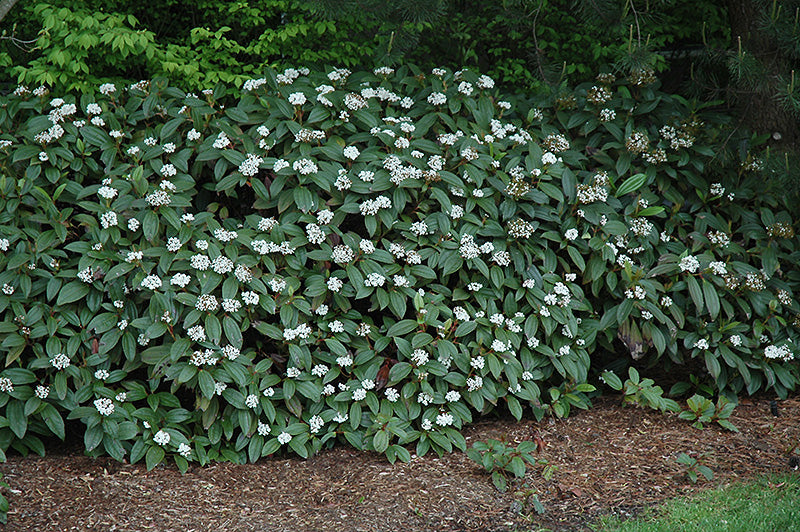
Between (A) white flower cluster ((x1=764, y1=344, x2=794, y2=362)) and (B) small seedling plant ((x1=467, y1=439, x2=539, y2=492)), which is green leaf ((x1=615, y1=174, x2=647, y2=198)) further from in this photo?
(B) small seedling plant ((x1=467, y1=439, x2=539, y2=492))

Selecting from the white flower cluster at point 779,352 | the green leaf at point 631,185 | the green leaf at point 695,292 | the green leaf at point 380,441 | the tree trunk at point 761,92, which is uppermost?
the tree trunk at point 761,92

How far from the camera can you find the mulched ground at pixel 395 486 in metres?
3.02

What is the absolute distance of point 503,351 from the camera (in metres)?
3.60

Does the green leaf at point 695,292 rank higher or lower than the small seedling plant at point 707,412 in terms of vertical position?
higher

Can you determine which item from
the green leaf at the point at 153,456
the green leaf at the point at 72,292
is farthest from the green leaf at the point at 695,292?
the green leaf at the point at 72,292

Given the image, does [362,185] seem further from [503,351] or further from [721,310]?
[721,310]

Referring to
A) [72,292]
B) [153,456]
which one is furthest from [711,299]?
[72,292]

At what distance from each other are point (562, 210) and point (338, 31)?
2055 millimetres

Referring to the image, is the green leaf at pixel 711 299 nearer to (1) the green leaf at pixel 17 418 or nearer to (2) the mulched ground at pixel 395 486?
(2) the mulched ground at pixel 395 486

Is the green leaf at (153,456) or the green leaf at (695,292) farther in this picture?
the green leaf at (695,292)

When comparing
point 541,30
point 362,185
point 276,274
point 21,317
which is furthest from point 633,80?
point 21,317

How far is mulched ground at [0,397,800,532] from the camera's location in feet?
9.90

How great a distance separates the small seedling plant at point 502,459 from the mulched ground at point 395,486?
5 cm

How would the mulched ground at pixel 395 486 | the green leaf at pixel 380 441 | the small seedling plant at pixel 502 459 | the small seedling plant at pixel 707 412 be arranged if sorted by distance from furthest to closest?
the small seedling plant at pixel 707 412
the green leaf at pixel 380 441
the small seedling plant at pixel 502 459
the mulched ground at pixel 395 486
